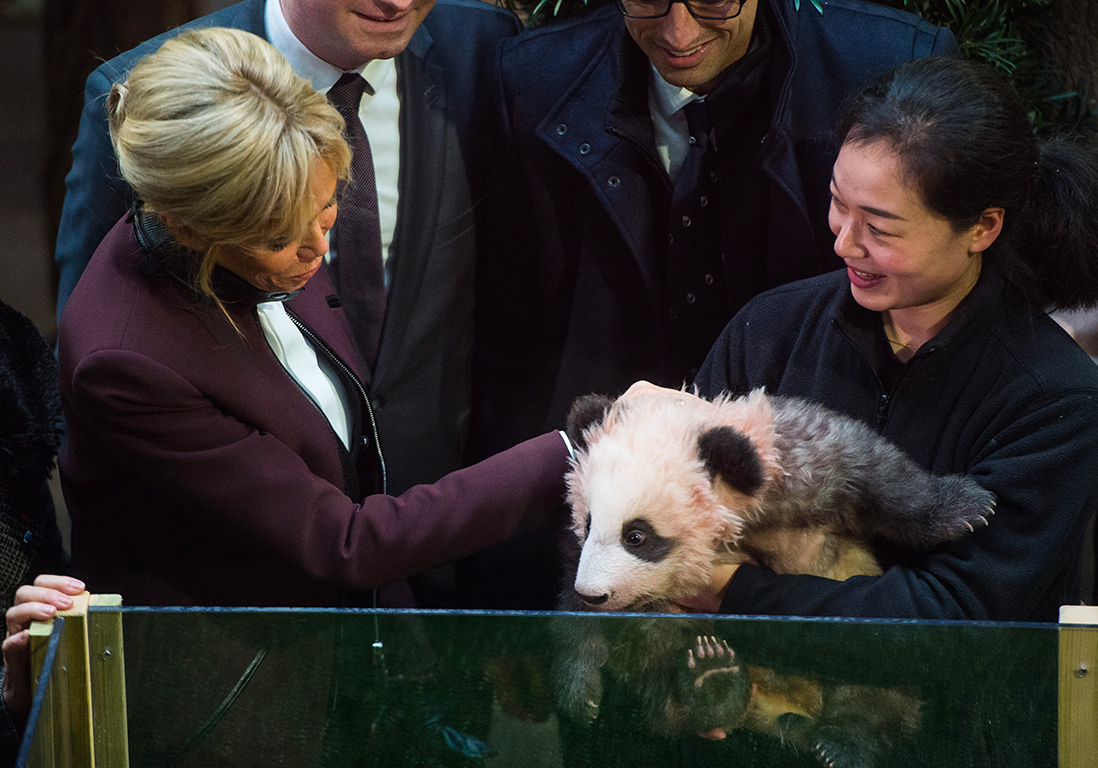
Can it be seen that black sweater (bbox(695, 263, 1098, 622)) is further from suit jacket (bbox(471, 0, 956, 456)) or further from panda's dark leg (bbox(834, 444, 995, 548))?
suit jacket (bbox(471, 0, 956, 456))

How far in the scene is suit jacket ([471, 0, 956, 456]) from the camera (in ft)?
6.15

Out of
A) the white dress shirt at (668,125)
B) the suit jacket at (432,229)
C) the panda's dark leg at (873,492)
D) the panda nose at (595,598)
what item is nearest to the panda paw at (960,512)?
the panda's dark leg at (873,492)

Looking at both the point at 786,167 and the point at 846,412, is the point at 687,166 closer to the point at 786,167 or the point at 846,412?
the point at 786,167

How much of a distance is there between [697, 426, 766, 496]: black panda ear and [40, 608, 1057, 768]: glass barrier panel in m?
0.20

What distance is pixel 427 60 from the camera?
6.71 feet

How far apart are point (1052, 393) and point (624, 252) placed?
0.80 metres

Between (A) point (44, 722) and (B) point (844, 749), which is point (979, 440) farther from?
(A) point (44, 722)

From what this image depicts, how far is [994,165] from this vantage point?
4.71 feet

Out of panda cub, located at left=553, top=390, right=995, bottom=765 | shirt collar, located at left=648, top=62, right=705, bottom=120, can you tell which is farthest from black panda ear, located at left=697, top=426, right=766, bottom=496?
shirt collar, located at left=648, top=62, right=705, bottom=120

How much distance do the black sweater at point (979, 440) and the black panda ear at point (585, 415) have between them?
0.30 metres

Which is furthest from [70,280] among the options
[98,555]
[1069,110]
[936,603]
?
[1069,110]

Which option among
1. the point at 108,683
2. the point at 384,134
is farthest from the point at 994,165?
the point at 108,683

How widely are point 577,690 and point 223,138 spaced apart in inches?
31.9

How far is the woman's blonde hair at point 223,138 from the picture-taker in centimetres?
134
